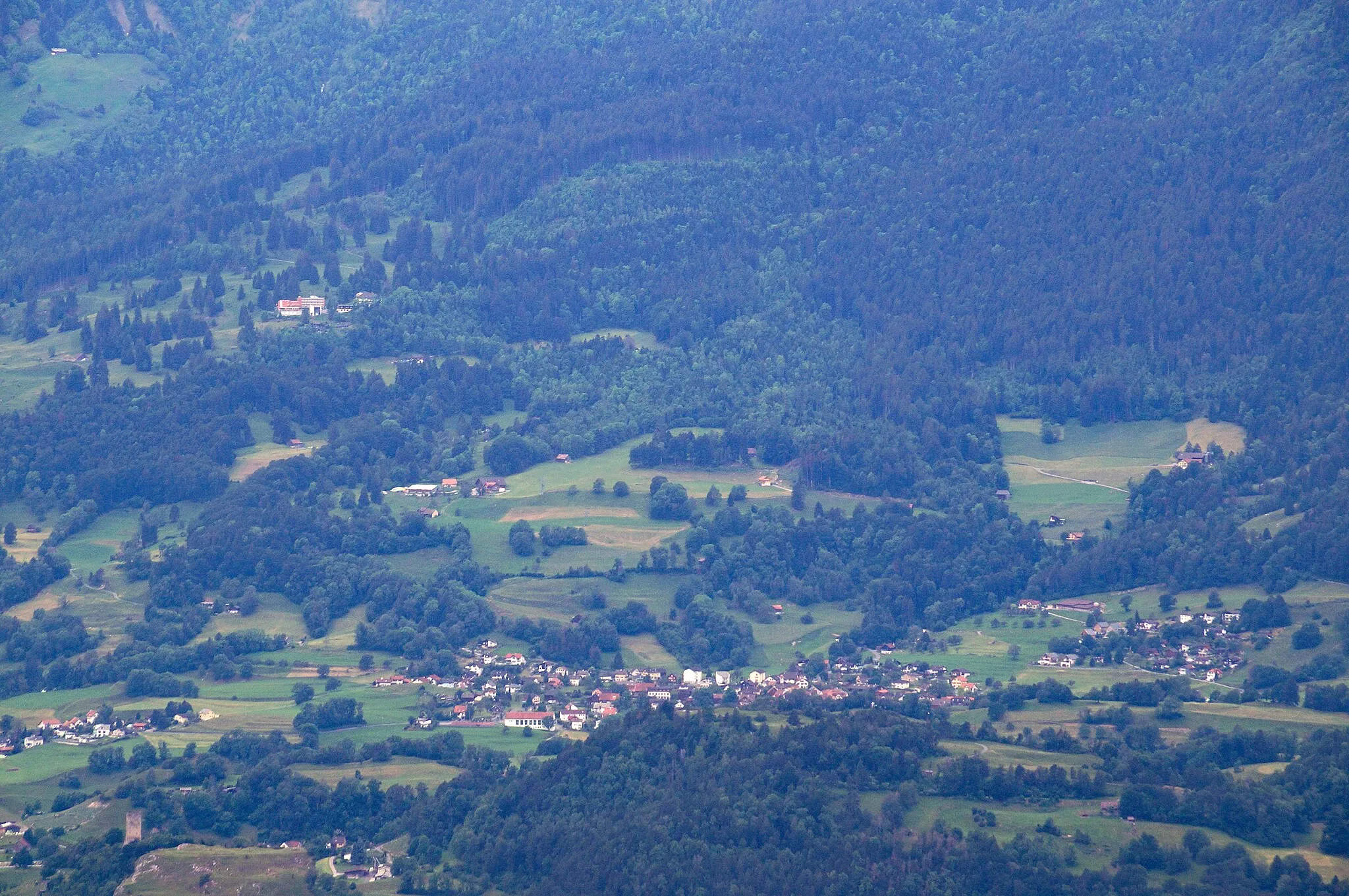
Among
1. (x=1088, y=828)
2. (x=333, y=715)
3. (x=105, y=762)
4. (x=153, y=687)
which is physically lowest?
(x=105, y=762)

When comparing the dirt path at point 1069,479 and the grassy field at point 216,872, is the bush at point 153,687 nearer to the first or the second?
the grassy field at point 216,872

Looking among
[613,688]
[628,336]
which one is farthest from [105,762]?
[628,336]

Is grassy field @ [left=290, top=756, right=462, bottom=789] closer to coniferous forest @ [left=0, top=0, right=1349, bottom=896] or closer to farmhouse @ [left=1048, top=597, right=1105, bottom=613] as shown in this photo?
coniferous forest @ [left=0, top=0, right=1349, bottom=896]

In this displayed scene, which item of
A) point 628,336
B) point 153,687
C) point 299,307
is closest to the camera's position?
point 153,687

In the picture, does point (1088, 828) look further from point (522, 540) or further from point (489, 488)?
point (489, 488)

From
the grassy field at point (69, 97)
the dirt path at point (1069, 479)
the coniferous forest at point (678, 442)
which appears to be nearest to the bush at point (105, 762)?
the coniferous forest at point (678, 442)

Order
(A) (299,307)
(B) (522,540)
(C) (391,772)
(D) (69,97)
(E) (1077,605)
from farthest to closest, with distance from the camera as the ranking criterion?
1. (D) (69,97)
2. (A) (299,307)
3. (B) (522,540)
4. (E) (1077,605)
5. (C) (391,772)

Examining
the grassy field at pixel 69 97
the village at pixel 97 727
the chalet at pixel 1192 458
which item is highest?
the grassy field at pixel 69 97

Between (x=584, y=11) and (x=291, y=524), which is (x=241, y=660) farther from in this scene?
(x=584, y=11)

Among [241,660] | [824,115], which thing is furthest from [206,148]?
[241,660]
